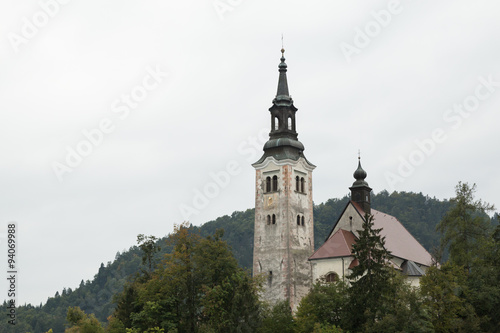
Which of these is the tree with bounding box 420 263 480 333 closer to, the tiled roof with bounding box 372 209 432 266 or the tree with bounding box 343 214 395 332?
the tree with bounding box 343 214 395 332

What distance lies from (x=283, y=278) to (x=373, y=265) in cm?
2111

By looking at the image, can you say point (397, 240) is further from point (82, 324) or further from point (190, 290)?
point (82, 324)

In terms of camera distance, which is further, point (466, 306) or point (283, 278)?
point (283, 278)

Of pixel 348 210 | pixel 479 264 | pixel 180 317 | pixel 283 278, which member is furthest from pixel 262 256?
pixel 479 264

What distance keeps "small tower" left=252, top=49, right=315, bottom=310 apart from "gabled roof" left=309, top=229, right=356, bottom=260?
390cm

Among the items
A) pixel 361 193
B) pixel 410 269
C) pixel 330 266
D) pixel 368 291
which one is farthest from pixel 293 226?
pixel 368 291

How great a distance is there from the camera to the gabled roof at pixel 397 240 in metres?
70.5

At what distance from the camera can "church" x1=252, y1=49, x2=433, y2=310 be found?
2665 inches

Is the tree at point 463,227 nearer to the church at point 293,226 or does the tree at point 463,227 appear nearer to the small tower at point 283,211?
the church at point 293,226

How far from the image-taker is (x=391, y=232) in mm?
73938

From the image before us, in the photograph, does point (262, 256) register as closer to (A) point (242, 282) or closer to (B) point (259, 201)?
(B) point (259, 201)

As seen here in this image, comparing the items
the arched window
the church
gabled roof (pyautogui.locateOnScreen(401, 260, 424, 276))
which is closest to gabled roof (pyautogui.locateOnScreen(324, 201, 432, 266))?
the church

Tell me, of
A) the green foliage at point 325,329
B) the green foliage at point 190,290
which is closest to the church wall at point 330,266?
the green foliage at point 190,290

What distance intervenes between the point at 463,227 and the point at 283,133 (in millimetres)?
21336
